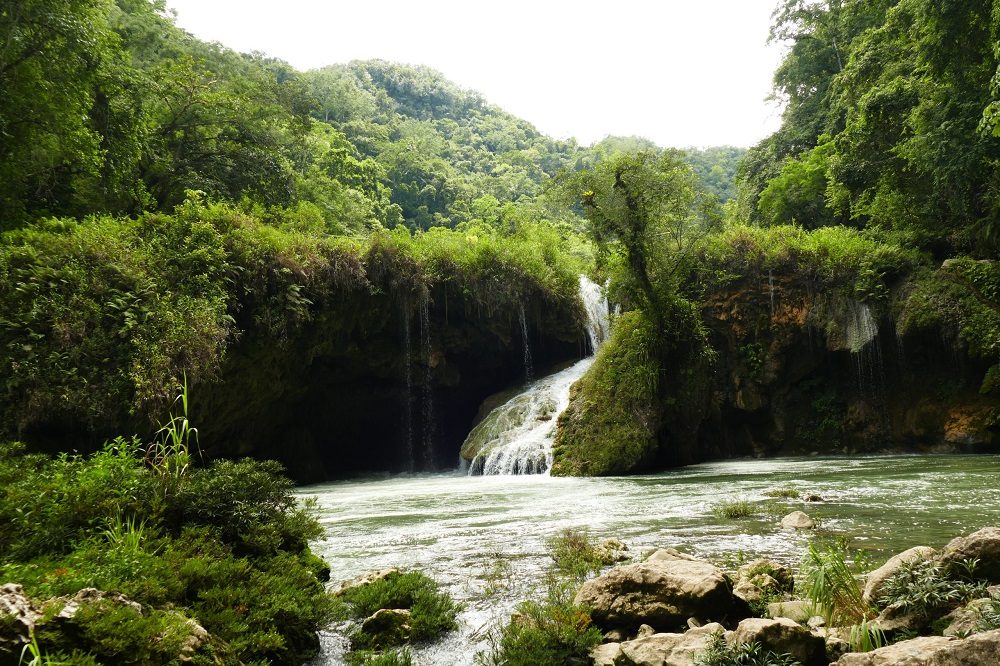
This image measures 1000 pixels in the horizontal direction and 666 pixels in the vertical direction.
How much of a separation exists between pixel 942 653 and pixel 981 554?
5.07 feet

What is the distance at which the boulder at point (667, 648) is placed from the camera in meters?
3.33

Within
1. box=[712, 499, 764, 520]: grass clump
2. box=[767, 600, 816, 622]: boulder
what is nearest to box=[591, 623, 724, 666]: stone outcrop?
box=[767, 600, 816, 622]: boulder

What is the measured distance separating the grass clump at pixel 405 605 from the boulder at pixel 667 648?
50.6 inches

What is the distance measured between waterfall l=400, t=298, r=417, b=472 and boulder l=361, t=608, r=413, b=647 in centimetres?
1548

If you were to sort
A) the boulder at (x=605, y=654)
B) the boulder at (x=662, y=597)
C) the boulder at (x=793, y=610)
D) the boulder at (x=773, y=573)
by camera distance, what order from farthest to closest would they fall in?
the boulder at (x=773, y=573) < the boulder at (x=662, y=597) < the boulder at (x=793, y=610) < the boulder at (x=605, y=654)

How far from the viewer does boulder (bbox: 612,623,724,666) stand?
131 inches

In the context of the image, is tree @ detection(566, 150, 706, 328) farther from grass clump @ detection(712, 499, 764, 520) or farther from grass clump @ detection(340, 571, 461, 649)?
grass clump @ detection(340, 571, 461, 649)

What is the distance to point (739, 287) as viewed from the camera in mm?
19953

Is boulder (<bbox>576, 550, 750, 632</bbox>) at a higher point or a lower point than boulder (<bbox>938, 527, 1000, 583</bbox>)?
lower

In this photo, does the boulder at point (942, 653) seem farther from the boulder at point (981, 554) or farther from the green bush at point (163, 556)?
the green bush at point (163, 556)

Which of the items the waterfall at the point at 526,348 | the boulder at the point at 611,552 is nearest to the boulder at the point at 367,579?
the boulder at the point at 611,552

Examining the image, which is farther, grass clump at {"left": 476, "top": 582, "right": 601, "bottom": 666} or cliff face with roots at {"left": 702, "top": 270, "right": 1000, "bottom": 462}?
cliff face with roots at {"left": 702, "top": 270, "right": 1000, "bottom": 462}

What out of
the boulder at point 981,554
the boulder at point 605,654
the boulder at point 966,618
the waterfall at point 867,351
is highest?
the waterfall at point 867,351

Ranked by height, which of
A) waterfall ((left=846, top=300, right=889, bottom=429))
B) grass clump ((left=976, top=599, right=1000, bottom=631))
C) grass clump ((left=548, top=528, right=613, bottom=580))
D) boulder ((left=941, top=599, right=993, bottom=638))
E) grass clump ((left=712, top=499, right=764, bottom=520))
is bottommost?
grass clump ((left=712, top=499, right=764, bottom=520))
